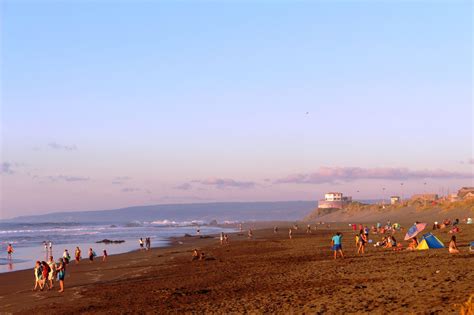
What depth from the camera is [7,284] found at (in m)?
26.4

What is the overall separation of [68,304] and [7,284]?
9.33m

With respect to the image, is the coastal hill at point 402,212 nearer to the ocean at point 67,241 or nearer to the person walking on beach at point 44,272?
the ocean at point 67,241

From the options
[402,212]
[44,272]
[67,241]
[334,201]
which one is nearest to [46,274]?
[44,272]

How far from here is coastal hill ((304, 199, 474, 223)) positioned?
75.8 m

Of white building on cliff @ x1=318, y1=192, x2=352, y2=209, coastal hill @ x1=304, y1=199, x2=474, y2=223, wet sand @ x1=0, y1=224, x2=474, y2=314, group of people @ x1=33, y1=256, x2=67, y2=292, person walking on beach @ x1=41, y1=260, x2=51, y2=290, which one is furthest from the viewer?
white building on cliff @ x1=318, y1=192, x2=352, y2=209

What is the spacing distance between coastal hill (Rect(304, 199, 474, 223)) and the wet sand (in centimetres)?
5165

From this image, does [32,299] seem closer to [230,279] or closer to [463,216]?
[230,279]

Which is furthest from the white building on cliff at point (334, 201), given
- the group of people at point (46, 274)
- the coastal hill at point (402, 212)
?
the group of people at point (46, 274)

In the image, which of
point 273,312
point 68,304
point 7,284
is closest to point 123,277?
point 7,284

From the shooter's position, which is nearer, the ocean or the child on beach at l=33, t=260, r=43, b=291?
the child on beach at l=33, t=260, r=43, b=291

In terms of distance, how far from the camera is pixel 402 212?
96625 mm

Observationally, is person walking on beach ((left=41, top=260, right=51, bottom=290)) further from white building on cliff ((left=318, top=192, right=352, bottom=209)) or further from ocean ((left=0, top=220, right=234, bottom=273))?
white building on cliff ((left=318, top=192, right=352, bottom=209))

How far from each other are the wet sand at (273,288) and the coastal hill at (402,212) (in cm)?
5165

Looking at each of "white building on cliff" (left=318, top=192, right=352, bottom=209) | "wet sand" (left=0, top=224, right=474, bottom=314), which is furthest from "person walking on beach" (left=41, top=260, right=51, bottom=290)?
"white building on cliff" (left=318, top=192, right=352, bottom=209)
